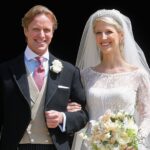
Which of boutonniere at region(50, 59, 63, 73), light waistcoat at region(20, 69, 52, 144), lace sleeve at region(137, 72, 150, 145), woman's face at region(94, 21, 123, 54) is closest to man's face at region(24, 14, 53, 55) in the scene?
boutonniere at region(50, 59, 63, 73)

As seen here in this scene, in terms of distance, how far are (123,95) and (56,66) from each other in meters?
0.63

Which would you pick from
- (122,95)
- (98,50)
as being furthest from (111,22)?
(122,95)

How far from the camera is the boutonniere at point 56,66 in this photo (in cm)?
384

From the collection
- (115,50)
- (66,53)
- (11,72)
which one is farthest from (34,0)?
(11,72)

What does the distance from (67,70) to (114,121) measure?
1.61 feet

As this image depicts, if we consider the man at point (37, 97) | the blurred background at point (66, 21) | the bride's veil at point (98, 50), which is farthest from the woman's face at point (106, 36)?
the blurred background at point (66, 21)

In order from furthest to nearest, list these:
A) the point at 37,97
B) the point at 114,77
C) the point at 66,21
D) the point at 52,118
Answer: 1. the point at 66,21
2. the point at 114,77
3. the point at 37,97
4. the point at 52,118

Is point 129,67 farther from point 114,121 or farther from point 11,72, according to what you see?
point 11,72

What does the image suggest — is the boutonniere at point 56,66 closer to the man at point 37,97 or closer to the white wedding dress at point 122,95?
the man at point 37,97

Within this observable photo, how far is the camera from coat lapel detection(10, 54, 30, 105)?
3.74 metres

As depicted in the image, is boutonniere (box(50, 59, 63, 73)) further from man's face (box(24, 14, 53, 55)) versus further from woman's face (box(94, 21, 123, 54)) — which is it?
woman's face (box(94, 21, 123, 54))

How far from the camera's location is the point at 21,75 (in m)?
3.81

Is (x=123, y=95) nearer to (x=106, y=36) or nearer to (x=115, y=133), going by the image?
(x=106, y=36)

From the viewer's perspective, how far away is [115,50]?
433 cm
